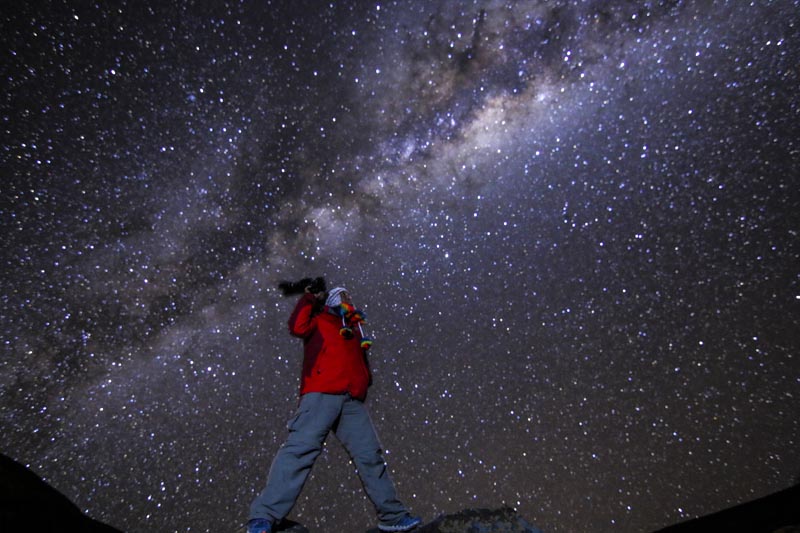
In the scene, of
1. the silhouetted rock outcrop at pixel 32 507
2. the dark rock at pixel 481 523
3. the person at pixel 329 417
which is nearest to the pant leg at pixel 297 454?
the person at pixel 329 417

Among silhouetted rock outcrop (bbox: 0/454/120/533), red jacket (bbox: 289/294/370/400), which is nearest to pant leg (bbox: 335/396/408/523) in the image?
red jacket (bbox: 289/294/370/400)

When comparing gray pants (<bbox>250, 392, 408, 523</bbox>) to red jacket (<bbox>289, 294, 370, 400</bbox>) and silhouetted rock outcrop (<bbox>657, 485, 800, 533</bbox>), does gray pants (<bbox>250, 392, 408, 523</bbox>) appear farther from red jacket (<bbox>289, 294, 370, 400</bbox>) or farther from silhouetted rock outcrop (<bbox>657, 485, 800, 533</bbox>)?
silhouetted rock outcrop (<bbox>657, 485, 800, 533</bbox>)

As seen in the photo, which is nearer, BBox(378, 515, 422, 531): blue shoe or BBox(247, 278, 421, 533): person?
BBox(247, 278, 421, 533): person

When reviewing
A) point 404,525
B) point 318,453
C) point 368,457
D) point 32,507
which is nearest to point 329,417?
point 318,453

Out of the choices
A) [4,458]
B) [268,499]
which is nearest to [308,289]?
[268,499]

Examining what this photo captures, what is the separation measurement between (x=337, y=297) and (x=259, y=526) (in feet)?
4.69

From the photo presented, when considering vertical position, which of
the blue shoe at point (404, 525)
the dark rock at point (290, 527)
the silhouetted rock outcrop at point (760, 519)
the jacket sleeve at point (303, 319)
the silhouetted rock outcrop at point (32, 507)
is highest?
the jacket sleeve at point (303, 319)

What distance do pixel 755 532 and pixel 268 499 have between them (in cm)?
218

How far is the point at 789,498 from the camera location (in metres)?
2.20

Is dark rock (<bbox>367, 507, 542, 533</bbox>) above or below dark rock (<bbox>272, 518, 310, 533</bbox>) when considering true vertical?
below

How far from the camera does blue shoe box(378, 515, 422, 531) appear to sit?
231 centimetres

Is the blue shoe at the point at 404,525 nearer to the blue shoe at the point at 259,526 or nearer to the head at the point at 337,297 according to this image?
the blue shoe at the point at 259,526

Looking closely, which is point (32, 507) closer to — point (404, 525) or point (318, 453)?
point (318, 453)

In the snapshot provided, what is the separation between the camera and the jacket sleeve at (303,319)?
2680mm
